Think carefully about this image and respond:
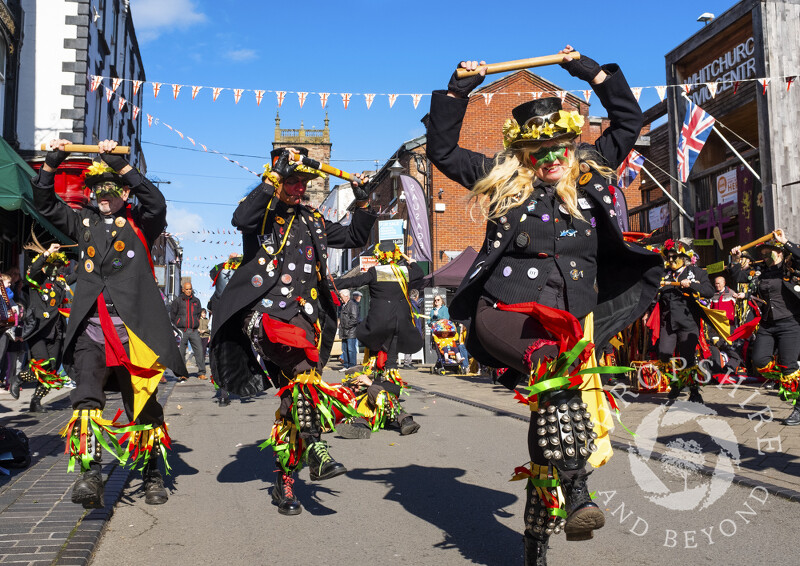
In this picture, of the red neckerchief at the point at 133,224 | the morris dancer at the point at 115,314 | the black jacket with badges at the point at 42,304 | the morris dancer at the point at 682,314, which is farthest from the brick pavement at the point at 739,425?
the black jacket with badges at the point at 42,304

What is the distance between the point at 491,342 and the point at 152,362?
250 cm

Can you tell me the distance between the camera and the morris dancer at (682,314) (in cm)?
944

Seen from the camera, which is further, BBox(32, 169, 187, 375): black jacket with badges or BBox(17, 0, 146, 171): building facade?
BBox(17, 0, 146, 171): building facade

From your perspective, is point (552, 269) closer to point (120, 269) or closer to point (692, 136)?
point (120, 269)

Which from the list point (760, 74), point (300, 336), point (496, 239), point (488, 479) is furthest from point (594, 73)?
point (760, 74)

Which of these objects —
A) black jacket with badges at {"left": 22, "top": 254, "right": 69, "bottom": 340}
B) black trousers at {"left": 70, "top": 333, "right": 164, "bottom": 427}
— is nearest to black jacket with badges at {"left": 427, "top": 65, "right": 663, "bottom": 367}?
black trousers at {"left": 70, "top": 333, "right": 164, "bottom": 427}

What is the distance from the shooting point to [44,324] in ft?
32.8

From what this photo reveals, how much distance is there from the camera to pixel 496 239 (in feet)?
11.5

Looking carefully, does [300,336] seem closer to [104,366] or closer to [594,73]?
[104,366]

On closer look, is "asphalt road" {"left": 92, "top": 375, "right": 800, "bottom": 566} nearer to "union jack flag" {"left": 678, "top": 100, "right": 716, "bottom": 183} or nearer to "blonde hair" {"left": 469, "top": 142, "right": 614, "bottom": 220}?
"blonde hair" {"left": 469, "top": 142, "right": 614, "bottom": 220}

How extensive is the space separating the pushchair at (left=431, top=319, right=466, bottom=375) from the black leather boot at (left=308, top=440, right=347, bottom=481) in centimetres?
1339

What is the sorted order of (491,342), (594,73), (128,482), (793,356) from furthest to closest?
(793,356) < (128,482) < (594,73) < (491,342)

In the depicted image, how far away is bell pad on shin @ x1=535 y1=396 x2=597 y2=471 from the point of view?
2.95m

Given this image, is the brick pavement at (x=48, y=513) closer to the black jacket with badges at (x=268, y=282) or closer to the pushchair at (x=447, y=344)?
the black jacket with badges at (x=268, y=282)
